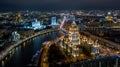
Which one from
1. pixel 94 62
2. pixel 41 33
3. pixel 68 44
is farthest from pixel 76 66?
pixel 41 33

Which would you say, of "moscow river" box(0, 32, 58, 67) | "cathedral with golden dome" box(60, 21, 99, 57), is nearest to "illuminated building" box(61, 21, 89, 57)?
"cathedral with golden dome" box(60, 21, 99, 57)

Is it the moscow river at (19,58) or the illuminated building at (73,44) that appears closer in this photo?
the moscow river at (19,58)

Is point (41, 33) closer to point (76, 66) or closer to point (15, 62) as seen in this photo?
point (15, 62)

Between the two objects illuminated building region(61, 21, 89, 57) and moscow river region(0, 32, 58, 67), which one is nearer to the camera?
moscow river region(0, 32, 58, 67)

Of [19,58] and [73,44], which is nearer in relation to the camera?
[19,58]

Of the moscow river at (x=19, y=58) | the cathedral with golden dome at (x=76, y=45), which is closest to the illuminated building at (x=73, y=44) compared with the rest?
the cathedral with golden dome at (x=76, y=45)

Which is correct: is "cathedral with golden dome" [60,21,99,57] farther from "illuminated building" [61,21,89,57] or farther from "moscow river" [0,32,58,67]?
"moscow river" [0,32,58,67]

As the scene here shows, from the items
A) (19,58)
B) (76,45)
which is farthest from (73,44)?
(19,58)

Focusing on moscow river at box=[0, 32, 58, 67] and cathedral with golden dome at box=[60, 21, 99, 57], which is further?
cathedral with golden dome at box=[60, 21, 99, 57]

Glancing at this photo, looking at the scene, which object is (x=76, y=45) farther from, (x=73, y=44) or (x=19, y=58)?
(x=19, y=58)

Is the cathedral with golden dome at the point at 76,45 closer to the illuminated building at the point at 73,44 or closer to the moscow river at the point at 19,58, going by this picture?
the illuminated building at the point at 73,44

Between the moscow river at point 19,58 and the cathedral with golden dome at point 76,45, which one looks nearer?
the moscow river at point 19,58
